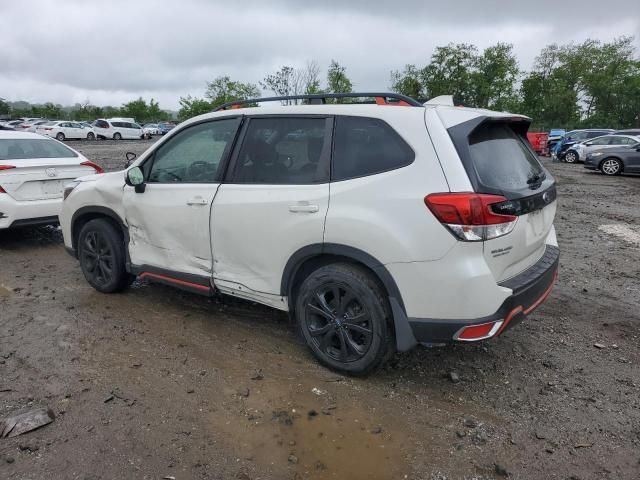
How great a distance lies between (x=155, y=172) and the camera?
163 inches

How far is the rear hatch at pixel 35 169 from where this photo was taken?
5.97 metres

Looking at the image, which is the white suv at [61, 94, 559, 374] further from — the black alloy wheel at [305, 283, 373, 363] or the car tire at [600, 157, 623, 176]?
the car tire at [600, 157, 623, 176]

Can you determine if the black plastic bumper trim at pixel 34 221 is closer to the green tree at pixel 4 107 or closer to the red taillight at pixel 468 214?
the red taillight at pixel 468 214

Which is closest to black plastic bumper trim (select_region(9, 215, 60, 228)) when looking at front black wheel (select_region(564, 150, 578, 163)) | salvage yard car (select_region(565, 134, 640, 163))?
salvage yard car (select_region(565, 134, 640, 163))

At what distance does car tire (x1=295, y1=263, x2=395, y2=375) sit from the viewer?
299 centimetres

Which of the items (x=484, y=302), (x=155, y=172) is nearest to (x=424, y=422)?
(x=484, y=302)

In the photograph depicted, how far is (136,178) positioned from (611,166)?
60.6 ft

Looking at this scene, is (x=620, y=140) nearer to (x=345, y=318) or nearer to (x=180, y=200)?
(x=345, y=318)

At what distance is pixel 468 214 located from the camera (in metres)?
2.61

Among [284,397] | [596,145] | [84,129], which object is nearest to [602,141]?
[596,145]

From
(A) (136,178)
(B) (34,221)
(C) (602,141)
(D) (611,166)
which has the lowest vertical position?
(D) (611,166)

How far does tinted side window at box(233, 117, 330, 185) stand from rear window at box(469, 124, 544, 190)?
3.14ft

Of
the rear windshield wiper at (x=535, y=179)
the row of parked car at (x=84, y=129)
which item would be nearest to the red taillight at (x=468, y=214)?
the rear windshield wiper at (x=535, y=179)

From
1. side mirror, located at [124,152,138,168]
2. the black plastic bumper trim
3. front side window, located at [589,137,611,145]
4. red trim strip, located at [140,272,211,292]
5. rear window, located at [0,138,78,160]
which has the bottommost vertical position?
the black plastic bumper trim
